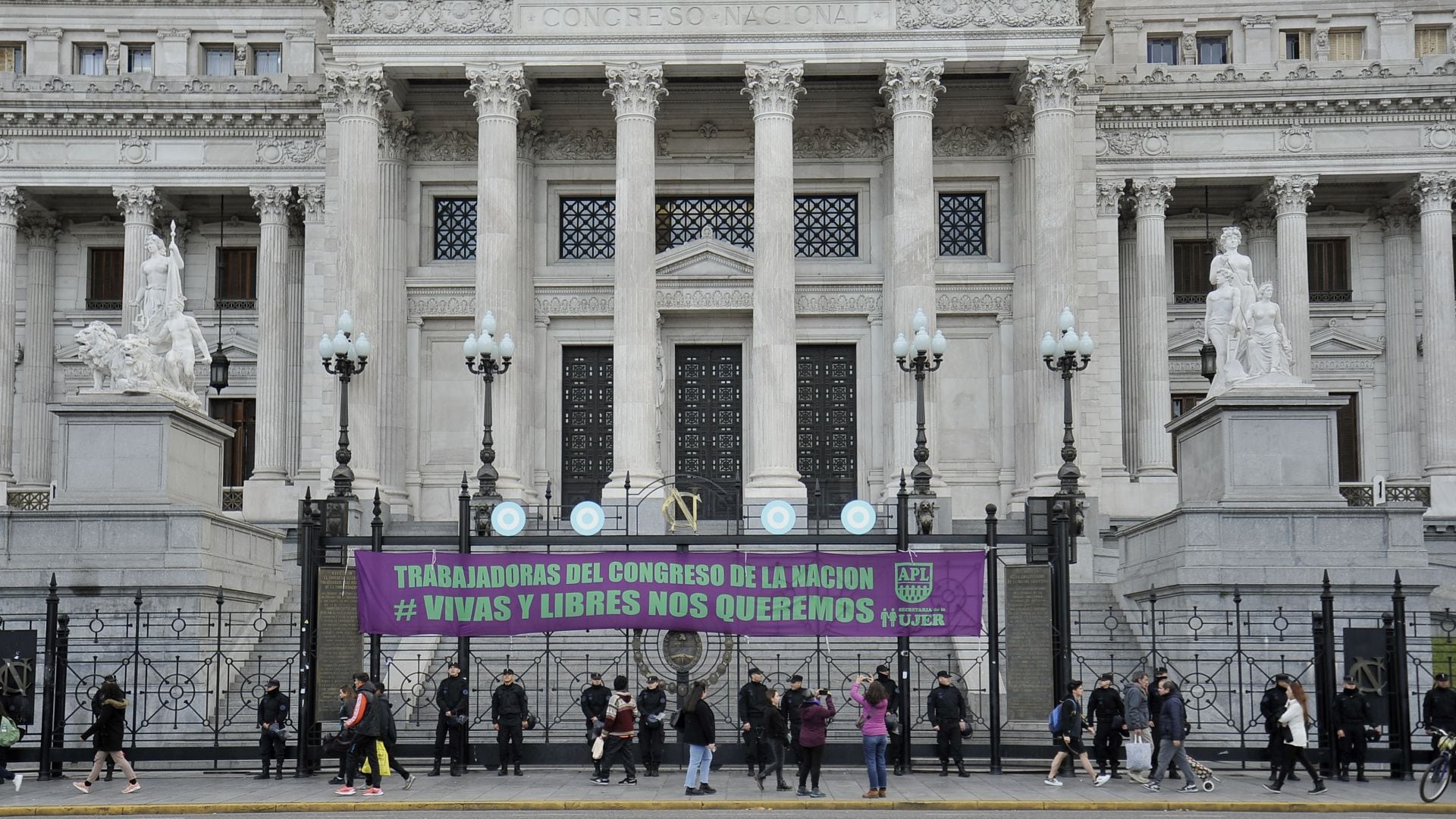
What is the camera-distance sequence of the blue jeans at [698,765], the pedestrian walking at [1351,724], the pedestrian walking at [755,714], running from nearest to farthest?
the blue jeans at [698,765] → the pedestrian walking at [755,714] → the pedestrian walking at [1351,724]

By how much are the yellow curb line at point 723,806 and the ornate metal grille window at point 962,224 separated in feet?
86.8

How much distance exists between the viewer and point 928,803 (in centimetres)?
2012

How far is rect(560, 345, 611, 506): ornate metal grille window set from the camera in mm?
44406

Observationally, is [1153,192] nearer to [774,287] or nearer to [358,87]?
[774,287]

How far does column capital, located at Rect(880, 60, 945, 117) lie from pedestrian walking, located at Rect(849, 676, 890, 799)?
22852mm

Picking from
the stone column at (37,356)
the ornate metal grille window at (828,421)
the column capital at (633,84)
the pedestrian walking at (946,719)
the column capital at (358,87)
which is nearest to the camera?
the pedestrian walking at (946,719)

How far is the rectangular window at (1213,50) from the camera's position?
5021cm

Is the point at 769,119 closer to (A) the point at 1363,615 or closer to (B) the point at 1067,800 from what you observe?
(A) the point at 1363,615

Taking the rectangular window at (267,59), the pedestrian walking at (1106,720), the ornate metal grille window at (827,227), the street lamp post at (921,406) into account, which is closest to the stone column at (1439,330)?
the ornate metal grille window at (827,227)

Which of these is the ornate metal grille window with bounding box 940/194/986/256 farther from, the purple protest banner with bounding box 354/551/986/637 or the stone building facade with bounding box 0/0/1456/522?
the purple protest banner with bounding box 354/551/986/637

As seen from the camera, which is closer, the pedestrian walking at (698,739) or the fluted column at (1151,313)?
the pedestrian walking at (698,739)

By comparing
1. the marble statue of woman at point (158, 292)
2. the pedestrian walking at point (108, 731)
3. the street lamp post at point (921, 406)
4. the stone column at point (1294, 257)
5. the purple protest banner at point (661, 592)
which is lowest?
the pedestrian walking at point (108, 731)

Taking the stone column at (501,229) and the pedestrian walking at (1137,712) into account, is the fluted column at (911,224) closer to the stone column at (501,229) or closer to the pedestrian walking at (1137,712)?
the stone column at (501,229)

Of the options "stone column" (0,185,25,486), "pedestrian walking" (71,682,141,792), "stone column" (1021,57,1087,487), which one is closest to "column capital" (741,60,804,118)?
"stone column" (1021,57,1087,487)
